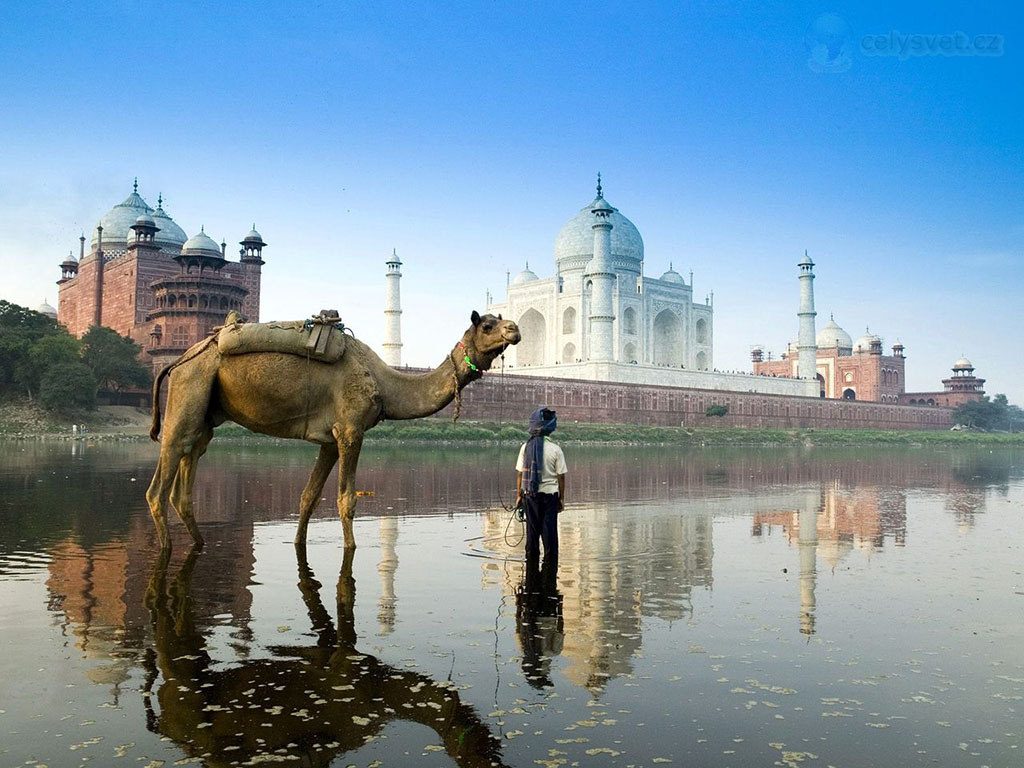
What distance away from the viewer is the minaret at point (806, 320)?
3118 inches

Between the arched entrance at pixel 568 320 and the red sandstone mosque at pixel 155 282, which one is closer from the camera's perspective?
the red sandstone mosque at pixel 155 282

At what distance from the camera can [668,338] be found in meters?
80.6

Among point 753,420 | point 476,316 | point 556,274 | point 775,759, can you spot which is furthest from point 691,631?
point 556,274

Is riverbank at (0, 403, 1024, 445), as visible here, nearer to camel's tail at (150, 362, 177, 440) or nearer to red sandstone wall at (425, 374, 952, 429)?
red sandstone wall at (425, 374, 952, 429)

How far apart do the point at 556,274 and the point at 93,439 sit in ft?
156

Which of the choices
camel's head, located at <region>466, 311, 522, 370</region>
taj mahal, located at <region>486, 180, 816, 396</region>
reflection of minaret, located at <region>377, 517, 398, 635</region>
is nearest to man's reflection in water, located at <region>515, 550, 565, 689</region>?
reflection of minaret, located at <region>377, 517, 398, 635</region>

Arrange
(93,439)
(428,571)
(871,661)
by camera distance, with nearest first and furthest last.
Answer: (871,661) < (428,571) < (93,439)

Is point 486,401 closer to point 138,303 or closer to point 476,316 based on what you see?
point 138,303

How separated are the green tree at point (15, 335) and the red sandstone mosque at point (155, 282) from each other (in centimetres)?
654

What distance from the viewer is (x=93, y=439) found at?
125 feet

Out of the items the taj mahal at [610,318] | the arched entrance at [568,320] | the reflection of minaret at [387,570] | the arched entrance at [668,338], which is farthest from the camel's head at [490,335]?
the arched entrance at [668,338]

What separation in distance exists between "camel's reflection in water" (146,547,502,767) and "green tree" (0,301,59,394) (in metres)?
45.9

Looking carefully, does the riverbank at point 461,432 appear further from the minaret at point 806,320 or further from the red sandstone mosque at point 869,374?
the red sandstone mosque at point 869,374

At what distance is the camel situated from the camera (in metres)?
7.74
